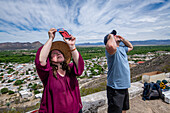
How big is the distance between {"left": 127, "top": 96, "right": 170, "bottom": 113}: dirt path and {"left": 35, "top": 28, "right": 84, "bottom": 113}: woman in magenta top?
1.83m

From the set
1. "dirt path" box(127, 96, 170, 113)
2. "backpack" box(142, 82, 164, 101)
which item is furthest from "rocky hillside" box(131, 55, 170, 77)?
Result: "dirt path" box(127, 96, 170, 113)

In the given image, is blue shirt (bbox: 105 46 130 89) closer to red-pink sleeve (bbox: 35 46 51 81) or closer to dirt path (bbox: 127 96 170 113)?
red-pink sleeve (bbox: 35 46 51 81)

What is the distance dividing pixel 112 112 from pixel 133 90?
5.07 ft

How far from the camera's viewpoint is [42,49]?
106 cm

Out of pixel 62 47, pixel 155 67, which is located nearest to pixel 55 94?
pixel 62 47

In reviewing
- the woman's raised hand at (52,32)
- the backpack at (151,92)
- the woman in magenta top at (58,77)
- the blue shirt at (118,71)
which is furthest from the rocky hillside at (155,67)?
the woman's raised hand at (52,32)

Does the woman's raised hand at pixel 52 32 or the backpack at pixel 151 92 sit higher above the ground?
the woman's raised hand at pixel 52 32

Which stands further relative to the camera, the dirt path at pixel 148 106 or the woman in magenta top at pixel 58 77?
the dirt path at pixel 148 106

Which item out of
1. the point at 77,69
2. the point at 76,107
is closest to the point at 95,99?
the point at 76,107

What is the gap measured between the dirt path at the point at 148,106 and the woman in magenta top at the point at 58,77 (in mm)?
1830

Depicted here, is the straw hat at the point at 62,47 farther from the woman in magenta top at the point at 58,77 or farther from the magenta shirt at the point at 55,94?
the magenta shirt at the point at 55,94

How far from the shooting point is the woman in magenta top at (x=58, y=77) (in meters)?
1.08

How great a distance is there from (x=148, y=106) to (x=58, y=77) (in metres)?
2.50

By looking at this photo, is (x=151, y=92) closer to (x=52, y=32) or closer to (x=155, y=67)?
(x=52, y=32)
